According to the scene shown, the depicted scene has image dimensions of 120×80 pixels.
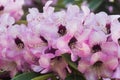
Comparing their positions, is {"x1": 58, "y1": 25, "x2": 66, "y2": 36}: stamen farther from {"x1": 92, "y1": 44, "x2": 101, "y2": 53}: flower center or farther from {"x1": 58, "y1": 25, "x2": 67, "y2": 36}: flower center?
{"x1": 92, "y1": 44, "x2": 101, "y2": 53}: flower center

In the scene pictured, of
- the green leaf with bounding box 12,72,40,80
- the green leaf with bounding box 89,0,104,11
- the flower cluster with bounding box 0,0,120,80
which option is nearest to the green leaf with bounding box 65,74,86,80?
the flower cluster with bounding box 0,0,120,80

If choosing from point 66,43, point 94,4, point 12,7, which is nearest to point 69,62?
point 66,43

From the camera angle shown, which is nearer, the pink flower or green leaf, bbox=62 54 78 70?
green leaf, bbox=62 54 78 70

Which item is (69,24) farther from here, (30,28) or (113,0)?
(113,0)

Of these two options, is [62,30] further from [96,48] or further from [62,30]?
[96,48]

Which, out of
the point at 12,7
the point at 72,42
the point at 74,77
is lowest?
the point at 74,77

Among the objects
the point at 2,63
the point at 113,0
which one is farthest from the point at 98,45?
the point at 113,0

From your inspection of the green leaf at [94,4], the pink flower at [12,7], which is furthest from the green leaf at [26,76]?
the green leaf at [94,4]

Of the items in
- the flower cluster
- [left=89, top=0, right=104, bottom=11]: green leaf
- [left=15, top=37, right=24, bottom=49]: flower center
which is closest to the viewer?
the flower cluster
